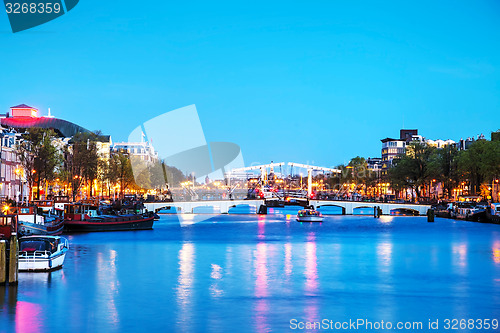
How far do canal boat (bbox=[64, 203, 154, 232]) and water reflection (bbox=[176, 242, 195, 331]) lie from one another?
23380 mm

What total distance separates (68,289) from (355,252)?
117 ft

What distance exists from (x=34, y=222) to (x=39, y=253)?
62.6 ft

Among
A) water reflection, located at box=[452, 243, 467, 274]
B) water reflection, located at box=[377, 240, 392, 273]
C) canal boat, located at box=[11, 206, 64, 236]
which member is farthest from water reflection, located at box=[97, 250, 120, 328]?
water reflection, located at box=[452, 243, 467, 274]

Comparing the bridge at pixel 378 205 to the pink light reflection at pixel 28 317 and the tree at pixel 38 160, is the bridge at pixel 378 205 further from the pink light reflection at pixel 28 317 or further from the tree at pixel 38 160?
the pink light reflection at pixel 28 317

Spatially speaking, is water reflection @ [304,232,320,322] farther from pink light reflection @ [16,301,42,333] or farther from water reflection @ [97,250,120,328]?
pink light reflection @ [16,301,42,333]

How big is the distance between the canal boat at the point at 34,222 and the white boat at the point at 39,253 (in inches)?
355

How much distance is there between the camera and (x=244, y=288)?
144ft

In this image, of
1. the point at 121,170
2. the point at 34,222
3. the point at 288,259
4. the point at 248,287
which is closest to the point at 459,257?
the point at 288,259

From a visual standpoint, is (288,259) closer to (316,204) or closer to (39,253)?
(39,253)

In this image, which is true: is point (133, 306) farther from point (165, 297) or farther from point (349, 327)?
point (349, 327)

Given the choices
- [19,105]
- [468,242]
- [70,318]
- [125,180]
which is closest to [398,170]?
[125,180]

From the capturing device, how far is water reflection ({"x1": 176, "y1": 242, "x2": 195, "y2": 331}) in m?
34.8

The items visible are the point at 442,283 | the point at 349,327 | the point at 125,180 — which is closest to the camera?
the point at 349,327

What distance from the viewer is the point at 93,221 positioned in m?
89.7
